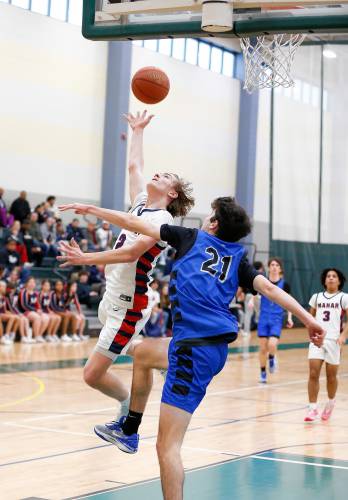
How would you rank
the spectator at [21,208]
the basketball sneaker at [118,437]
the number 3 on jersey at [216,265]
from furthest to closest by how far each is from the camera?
the spectator at [21,208] < the basketball sneaker at [118,437] < the number 3 on jersey at [216,265]

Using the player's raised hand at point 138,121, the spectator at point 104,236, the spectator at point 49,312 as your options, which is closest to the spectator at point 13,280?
the spectator at point 49,312

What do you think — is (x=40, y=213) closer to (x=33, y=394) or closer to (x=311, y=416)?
(x=33, y=394)

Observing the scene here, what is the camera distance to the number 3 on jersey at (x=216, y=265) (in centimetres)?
475

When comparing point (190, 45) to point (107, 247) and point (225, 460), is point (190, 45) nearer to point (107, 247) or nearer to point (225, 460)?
point (107, 247)

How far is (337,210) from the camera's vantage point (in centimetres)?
2200

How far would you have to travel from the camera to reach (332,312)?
9.61 metres

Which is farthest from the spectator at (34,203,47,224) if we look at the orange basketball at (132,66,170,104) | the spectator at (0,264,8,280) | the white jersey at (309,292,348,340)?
the orange basketball at (132,66,170,104)

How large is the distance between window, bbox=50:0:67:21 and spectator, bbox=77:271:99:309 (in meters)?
6.73

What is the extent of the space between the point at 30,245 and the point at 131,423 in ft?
42.9

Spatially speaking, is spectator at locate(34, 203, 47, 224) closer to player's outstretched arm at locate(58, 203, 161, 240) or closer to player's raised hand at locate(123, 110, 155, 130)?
player's raised hand at locate(123, 110, 155, 130)

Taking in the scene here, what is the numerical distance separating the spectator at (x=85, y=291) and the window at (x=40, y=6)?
662 centimetres

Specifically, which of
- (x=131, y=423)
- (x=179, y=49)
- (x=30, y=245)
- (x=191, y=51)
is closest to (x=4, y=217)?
(x=30, y=245)

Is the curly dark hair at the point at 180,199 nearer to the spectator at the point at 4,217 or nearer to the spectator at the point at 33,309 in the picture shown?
the spectator at the point at 33,309

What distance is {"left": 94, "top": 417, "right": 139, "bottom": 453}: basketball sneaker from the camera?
5.96m
